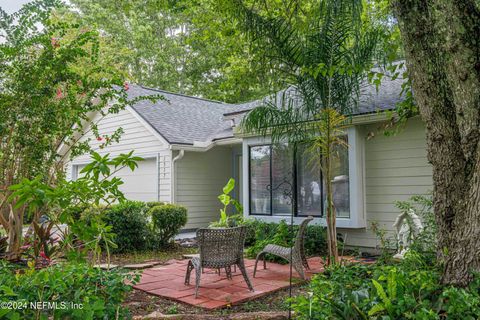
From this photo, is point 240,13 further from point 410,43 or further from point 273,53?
point 410,43

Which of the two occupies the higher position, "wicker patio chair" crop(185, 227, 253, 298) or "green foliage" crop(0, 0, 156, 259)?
"green foliage" crop(0, 0, 156, 259)

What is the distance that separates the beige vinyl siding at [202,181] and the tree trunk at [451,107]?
27.5 ft

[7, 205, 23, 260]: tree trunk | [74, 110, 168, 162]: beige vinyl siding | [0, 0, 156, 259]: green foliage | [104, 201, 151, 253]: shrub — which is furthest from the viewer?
[74, 110, 168, 162]: beige vinyl siding

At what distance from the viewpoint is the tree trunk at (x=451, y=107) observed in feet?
8.48

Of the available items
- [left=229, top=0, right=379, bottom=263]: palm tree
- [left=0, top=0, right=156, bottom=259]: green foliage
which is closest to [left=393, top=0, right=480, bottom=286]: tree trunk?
[left=229, top=0, right=379, bottom=263]: palm tree

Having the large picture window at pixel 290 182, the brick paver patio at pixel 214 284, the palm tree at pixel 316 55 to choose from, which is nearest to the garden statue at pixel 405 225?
the palm tree at pixel 316 55

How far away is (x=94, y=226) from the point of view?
310cm

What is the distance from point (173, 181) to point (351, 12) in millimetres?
6661

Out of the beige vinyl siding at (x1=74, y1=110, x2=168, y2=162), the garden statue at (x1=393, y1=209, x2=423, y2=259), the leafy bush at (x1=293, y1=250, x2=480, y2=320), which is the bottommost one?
the leafy bush at (x1=293, y1=250, x2=480, y2=320)

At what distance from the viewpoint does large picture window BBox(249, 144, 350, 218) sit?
755 centimetres

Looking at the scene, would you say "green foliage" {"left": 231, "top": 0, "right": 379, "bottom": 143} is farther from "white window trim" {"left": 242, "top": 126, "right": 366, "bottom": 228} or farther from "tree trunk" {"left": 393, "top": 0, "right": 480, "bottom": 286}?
"tree trunk" {"left": 393, "top": 0, "right": 480, "bottom": 286}

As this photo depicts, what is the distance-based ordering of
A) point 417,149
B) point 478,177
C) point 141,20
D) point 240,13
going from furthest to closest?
point 141,20 < point 417,149 < point 240,13 < point 478,177

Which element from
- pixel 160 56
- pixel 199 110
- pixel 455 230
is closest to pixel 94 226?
pixel 455 230

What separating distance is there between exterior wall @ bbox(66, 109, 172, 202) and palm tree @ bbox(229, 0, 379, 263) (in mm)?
4675
